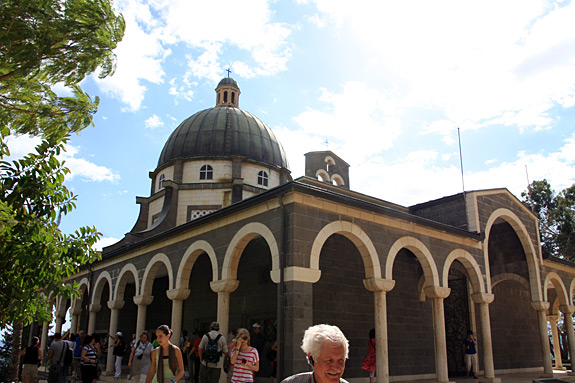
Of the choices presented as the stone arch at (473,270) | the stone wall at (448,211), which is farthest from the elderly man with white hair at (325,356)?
the stone wall at (448,211)

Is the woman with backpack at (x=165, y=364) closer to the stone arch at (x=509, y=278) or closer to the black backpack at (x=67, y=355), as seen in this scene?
the black backpack at (x=67, y=355)

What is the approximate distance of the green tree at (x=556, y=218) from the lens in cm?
2816

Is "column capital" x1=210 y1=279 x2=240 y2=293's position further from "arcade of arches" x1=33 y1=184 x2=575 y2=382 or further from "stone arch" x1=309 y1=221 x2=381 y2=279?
"stone arch" x1=309 y1=221 x2=381 y2=279

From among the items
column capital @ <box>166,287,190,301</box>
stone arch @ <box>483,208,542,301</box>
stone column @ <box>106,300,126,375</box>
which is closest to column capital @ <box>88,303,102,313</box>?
stone column @ <box>106,300,126,375</box>

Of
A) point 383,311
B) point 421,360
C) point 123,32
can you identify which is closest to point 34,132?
point 123,32

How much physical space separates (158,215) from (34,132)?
15295 millimetres

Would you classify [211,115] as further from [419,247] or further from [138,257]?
[419,247]

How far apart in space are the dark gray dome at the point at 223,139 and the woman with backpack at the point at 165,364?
663 inches

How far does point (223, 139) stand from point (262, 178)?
2669 mm

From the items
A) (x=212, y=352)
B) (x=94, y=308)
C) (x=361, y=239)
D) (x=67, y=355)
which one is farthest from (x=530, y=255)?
(x=94, y=308)

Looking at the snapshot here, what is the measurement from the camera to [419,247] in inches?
493

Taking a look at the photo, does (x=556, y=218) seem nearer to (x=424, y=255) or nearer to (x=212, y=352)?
(x=424, y=255)

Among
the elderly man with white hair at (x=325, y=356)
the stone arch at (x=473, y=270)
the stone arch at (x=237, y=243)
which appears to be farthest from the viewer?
the stone arch at (x=473, y=270)

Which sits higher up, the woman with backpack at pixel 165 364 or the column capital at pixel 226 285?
the column capital at pixel 226 285
